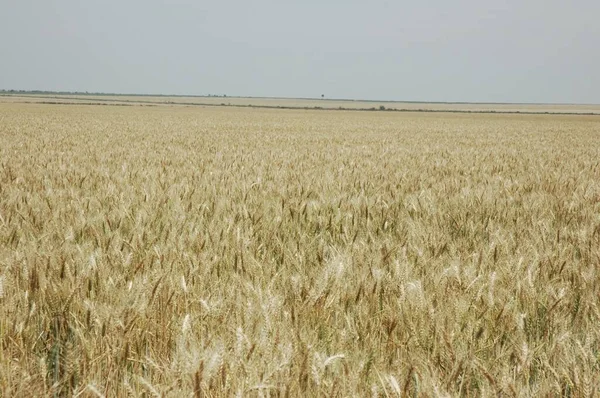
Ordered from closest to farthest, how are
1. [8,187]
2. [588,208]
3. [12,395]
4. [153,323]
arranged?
[12,395] → [153,323] → [588,208] → [8,187]

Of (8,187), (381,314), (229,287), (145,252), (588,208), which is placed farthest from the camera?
(8,187)

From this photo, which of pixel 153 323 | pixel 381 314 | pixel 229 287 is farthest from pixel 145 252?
pixel 381 314

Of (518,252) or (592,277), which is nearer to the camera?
(592,277)

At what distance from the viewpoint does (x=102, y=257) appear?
2070 millimetres

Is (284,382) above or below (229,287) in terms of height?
above

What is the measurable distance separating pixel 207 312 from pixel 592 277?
5.05ft

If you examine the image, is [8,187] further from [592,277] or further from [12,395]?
[592,277]

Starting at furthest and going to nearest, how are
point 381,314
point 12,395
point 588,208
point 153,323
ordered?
point 588,208, point 381,314, point 153,323, point 12,395

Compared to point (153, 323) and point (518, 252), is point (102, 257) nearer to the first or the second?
point (153, 323)

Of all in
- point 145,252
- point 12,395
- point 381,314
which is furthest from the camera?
point 145,252

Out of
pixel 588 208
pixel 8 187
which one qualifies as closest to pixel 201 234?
pixel 8 187

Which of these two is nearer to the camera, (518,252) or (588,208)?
(518,252)

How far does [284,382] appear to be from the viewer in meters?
1.08

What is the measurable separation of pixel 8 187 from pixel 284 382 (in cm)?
392
